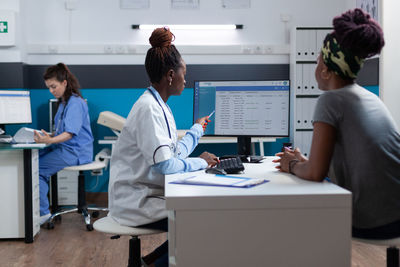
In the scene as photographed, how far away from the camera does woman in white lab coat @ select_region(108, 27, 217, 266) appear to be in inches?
64.9

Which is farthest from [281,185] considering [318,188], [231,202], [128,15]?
[128,15]

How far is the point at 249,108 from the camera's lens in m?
2.34

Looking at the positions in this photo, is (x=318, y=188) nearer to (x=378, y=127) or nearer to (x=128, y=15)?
(x=378, y=127)

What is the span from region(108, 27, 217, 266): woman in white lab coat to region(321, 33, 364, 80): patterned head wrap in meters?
0.63

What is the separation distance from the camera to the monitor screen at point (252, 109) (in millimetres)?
2328

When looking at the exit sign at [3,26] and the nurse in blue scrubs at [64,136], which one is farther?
the exit sign at [3,26]

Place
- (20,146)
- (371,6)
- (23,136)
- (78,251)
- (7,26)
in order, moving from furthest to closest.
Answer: (7,26)
(371,6)
(23,136)
(20,146)
(78,251)

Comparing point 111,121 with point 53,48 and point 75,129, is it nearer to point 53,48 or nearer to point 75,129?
point 75,129

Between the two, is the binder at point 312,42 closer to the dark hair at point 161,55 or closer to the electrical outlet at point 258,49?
the electrical outlet at point 258,49

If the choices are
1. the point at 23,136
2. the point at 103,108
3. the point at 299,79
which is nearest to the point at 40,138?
the point at 23,136

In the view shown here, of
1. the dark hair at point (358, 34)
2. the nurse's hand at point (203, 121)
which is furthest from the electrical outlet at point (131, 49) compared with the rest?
the dark hair at point (358, 34)

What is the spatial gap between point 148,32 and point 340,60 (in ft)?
10.6

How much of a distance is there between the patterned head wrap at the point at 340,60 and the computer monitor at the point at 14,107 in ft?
9.06

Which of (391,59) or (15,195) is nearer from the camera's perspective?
Answer: (15,195)
